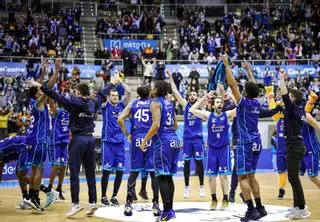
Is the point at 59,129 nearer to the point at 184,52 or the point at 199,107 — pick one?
the point at 199,107

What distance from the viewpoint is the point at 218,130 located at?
13680 millimetres

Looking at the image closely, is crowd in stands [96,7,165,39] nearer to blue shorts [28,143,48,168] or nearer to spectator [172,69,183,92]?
spectator [172,69,183,92]

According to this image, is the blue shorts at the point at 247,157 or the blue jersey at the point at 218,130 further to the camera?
the blue jersey at the point at 218,130

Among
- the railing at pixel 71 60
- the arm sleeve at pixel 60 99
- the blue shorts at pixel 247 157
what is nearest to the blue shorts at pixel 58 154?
the arm sleeve at pixel 60 99

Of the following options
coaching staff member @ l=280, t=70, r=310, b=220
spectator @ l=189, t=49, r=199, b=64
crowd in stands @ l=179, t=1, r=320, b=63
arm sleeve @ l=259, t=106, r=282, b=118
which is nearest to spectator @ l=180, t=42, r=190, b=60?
crowd in stands @ l=179, t=1, r=320, b=63

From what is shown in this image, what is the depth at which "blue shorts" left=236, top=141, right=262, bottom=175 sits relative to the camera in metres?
11.7

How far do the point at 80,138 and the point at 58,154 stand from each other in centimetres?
302

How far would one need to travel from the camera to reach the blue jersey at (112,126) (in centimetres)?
1440

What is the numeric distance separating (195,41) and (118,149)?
67.5 feet

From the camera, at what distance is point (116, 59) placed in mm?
30750

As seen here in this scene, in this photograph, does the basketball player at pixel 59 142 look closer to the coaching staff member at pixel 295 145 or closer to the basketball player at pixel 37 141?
the basketball player at pixel 37 141

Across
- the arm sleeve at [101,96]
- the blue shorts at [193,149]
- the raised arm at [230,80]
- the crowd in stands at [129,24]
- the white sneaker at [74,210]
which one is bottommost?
the white sneaker at [74,210]

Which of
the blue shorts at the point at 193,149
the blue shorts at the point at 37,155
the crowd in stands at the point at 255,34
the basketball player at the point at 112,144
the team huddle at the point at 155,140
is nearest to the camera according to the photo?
the team huddle at the point at 155,140

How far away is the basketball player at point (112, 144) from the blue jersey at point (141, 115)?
1.29m
